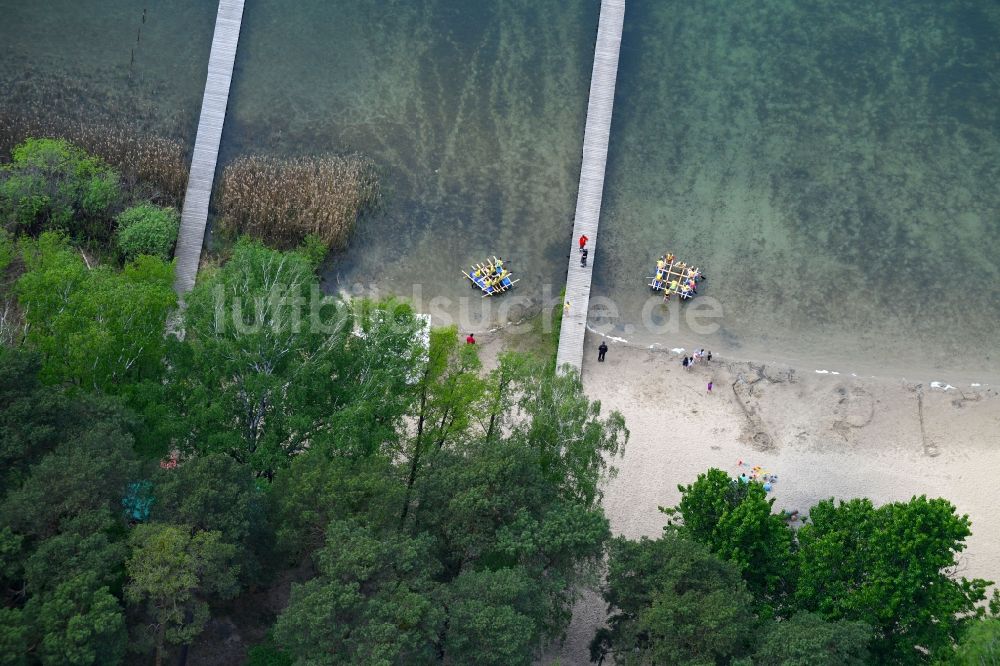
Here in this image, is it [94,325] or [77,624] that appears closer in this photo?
[77,624]

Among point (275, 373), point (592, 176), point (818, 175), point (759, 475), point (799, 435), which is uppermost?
point (818, 175)

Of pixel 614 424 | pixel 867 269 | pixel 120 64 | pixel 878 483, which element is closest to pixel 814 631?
pixel 614 424

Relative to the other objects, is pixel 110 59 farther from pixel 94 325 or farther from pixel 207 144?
pixel 94 325

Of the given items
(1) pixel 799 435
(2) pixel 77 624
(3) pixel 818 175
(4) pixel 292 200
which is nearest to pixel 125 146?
(4) pixel 292 200

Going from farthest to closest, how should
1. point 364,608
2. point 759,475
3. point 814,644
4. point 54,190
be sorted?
1. point 54,190
2. point 759,475
3. point 814,644
4. point 364,608

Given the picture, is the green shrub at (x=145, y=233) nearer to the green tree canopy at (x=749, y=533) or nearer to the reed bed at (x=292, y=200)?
the reed bed at (x=292, y=200)

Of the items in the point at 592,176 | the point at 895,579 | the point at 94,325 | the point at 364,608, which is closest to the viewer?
the point at 364,608

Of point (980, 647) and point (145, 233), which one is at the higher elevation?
point (145, 233)

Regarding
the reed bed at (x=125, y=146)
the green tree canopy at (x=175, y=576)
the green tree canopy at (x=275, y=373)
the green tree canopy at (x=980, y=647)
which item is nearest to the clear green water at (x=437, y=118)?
the reed bed at (x=125, y=146)
